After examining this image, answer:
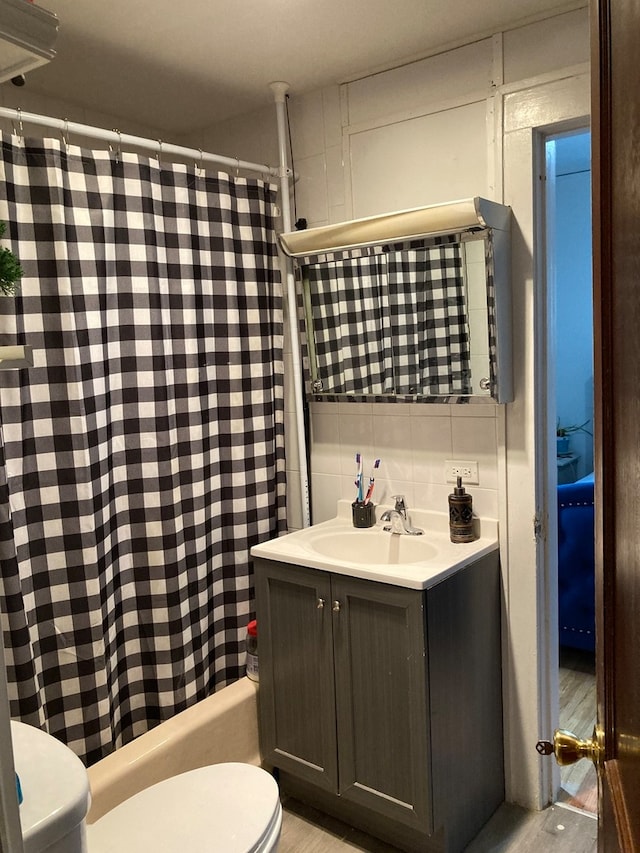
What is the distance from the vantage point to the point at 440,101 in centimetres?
215

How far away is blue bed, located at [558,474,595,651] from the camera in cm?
301

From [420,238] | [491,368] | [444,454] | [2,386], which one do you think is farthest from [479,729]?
[2,386]

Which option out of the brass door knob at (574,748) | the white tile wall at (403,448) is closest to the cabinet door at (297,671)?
the white tile wall at (403,448)

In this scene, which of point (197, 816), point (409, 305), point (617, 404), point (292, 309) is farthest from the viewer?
point (292, 309)

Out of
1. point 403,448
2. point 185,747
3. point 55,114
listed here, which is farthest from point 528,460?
point 55,114

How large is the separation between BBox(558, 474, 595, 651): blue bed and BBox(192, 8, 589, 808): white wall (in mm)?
914

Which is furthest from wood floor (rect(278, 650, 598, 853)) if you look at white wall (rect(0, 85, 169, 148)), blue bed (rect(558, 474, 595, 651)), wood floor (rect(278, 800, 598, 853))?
white wall (rect(0, 85, 169, 148))

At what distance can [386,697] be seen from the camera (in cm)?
196

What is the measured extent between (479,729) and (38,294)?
1769mm

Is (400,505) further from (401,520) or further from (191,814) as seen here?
(191,814)

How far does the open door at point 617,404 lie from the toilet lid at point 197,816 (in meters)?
0.95

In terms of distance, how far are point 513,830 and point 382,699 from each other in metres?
0.62

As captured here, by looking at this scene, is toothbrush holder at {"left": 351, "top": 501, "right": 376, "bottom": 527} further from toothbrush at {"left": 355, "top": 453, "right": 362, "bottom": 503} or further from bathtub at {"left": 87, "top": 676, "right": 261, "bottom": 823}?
bathtub at {"left": 87, "top": 676, "right": 261, "bottom": 823}

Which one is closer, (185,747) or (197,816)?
(197,816)
